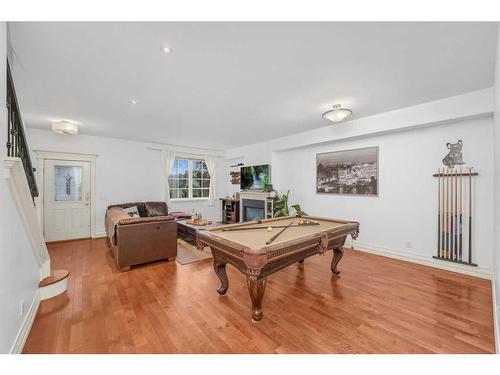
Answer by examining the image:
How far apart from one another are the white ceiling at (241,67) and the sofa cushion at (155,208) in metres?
2.49

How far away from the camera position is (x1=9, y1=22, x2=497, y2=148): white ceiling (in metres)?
1.74

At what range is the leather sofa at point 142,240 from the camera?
326 cm

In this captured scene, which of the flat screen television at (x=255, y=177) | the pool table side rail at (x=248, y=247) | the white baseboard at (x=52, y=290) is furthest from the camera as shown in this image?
the flat screen television at (x=255, y=177)

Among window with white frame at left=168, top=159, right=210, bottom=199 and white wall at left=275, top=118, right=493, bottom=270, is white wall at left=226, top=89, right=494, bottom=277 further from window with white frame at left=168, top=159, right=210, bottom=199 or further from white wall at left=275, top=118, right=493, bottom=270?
window with white frame at left=168, top=159, right=210, bottom=199

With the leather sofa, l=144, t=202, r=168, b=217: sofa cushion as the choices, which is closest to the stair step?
the leather sofa

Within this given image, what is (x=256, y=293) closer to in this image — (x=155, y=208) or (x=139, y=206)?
(x=155, y=208)

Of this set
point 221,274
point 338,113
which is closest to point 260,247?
point 221,274

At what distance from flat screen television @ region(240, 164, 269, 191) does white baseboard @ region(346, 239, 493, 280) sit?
106 inches

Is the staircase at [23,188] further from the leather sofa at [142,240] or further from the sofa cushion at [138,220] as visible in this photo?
the sofa cushion at [138,220]

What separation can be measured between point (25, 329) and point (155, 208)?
3944 millimetres

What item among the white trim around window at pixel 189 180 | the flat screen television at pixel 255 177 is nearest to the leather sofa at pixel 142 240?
the flat screen television at pixel 255 177

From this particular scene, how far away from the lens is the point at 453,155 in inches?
129

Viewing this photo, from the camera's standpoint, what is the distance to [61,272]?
2787mm

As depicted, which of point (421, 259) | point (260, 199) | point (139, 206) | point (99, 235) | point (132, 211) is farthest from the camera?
point (260, 199)
